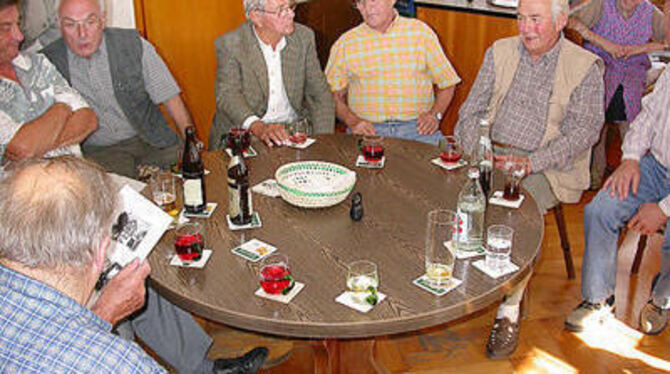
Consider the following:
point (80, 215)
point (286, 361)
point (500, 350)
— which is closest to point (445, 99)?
point (500, 350)

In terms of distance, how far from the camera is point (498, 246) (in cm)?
190

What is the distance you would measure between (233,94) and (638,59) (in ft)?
8.07

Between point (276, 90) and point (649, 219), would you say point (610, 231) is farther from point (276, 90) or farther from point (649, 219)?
point (276, 90)

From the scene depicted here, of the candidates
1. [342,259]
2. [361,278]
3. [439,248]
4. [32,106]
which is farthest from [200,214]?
[32,106]

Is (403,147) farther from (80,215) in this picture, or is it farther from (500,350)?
(80,215)

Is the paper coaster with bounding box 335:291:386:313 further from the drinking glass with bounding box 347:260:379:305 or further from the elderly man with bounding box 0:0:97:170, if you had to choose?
the elderly man with bounding box 0:0:97:170

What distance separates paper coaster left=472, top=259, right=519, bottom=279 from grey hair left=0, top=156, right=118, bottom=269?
100cm

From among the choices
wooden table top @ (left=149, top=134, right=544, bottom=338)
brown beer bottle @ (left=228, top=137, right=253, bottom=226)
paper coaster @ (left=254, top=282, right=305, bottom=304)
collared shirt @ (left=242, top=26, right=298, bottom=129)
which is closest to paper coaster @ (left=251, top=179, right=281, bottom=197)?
wooden table top @ (left=149, top=134, right=544, bottom=338)

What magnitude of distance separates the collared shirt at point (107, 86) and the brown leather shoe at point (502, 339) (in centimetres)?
183

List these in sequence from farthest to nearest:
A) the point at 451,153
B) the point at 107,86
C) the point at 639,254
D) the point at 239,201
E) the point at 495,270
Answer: the point at 639,254 < the point at 107,86 < the point at 451,153 < the point at 239,201 < the point at 495,270

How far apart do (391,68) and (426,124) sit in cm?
33

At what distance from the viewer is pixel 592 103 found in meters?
2.87

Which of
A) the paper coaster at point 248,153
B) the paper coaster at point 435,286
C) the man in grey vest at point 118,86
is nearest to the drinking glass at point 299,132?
the paper coaster at point 248,153

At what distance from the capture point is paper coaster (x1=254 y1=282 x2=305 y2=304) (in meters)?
1.73
